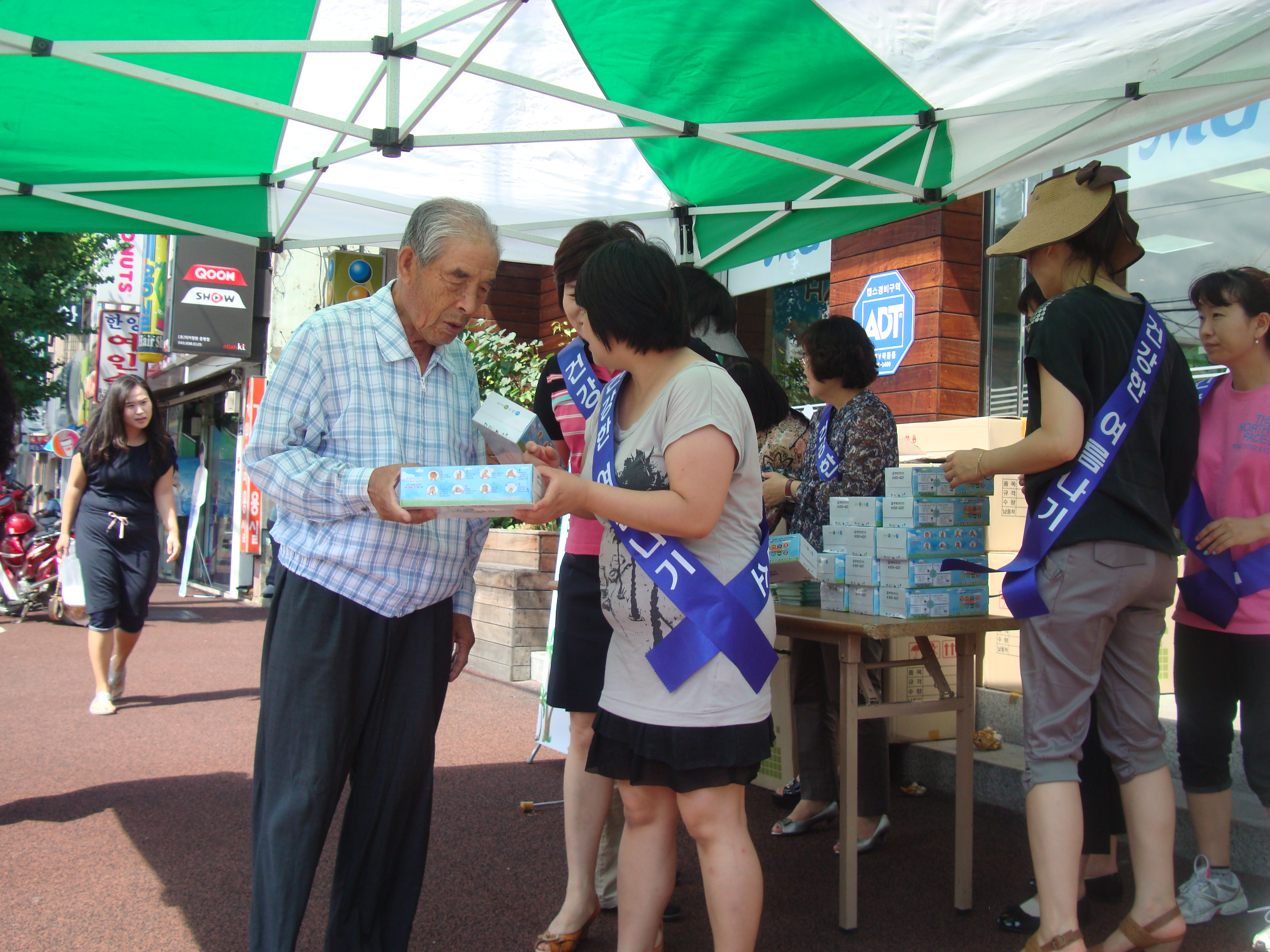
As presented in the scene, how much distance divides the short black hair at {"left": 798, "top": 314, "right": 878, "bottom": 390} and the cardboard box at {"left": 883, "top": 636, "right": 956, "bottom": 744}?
47.7 inches

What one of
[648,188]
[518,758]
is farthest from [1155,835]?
[648,188]

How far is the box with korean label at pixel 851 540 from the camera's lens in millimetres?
3068

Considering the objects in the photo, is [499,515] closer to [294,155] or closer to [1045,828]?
[1045,828]

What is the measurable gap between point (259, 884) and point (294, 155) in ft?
11.1

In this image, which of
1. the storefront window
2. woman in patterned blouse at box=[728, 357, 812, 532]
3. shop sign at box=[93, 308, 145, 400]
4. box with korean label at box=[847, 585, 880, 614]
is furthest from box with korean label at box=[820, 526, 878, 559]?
shop sign at box=[93, 308, 145, 400]

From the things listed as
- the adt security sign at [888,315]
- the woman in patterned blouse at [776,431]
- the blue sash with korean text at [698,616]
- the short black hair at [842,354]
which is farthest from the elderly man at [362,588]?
the adt security sign at [888,315]

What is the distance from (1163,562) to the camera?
95.6 inches

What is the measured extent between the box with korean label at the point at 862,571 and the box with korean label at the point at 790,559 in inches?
11.3

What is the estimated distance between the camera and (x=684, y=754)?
1.94m

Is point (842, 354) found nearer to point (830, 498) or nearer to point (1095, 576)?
point (830, 498)

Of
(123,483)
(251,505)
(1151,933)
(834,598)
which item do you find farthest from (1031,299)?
(251,505)

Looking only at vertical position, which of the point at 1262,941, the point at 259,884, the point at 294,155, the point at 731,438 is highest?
the point at 294,155

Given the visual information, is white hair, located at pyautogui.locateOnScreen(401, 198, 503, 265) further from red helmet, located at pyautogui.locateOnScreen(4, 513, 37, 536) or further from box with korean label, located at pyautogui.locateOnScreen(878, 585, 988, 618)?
red helmet, located at pyautogui.locateOnScreen(4, 513, 37, 536)

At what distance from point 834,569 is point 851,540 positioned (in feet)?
0.37
